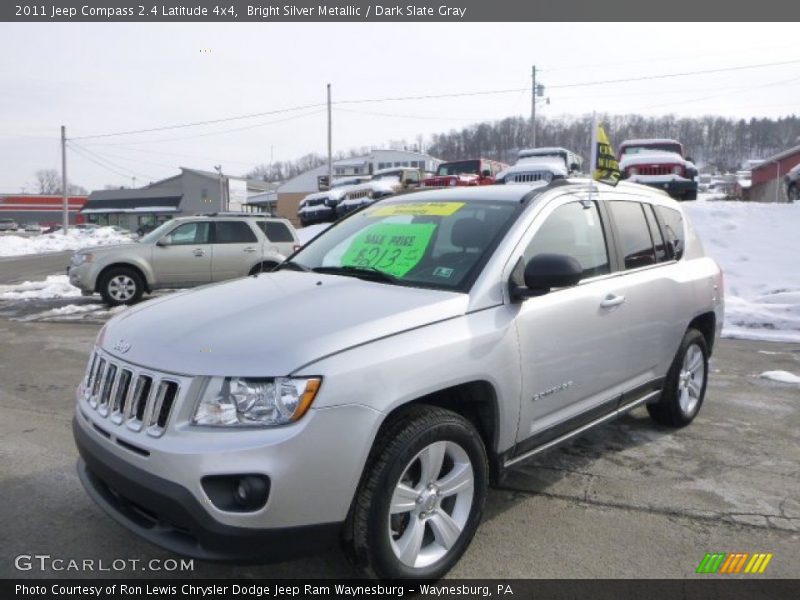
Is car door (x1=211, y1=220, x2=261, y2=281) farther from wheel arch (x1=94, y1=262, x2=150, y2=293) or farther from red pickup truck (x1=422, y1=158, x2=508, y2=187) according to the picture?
red pickup truck (x1=422, y1=158, x2=508, y2=187)

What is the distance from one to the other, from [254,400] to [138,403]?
559mm

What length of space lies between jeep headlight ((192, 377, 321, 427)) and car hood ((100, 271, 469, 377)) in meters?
0.04

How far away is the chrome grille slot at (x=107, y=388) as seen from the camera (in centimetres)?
271

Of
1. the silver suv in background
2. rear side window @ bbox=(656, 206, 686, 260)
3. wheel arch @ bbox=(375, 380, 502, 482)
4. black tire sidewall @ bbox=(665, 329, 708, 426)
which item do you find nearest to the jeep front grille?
wheel arch @ bbox=(375, 380, 502, 482)

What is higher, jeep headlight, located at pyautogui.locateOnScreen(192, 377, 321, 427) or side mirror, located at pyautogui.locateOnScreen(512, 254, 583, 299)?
side mirror, located at pyautogui.locateOnScreen(512, 254, 583, 299)

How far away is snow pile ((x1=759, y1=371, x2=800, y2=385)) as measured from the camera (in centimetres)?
616

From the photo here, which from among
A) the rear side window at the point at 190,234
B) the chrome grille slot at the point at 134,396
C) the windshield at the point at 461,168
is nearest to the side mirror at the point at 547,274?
the chrome grille slot at the point at 134,396

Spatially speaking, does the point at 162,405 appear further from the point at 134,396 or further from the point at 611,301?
the point at 611,301

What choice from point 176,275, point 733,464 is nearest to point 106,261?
point 176,275

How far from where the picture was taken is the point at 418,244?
11.6 ft

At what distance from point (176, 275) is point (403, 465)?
1036cm

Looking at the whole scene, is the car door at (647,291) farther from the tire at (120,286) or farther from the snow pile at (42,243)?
the snow pile at (42,243)

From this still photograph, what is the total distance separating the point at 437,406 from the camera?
9.20ft

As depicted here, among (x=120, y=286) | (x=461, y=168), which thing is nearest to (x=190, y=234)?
(x=120, y=286)
